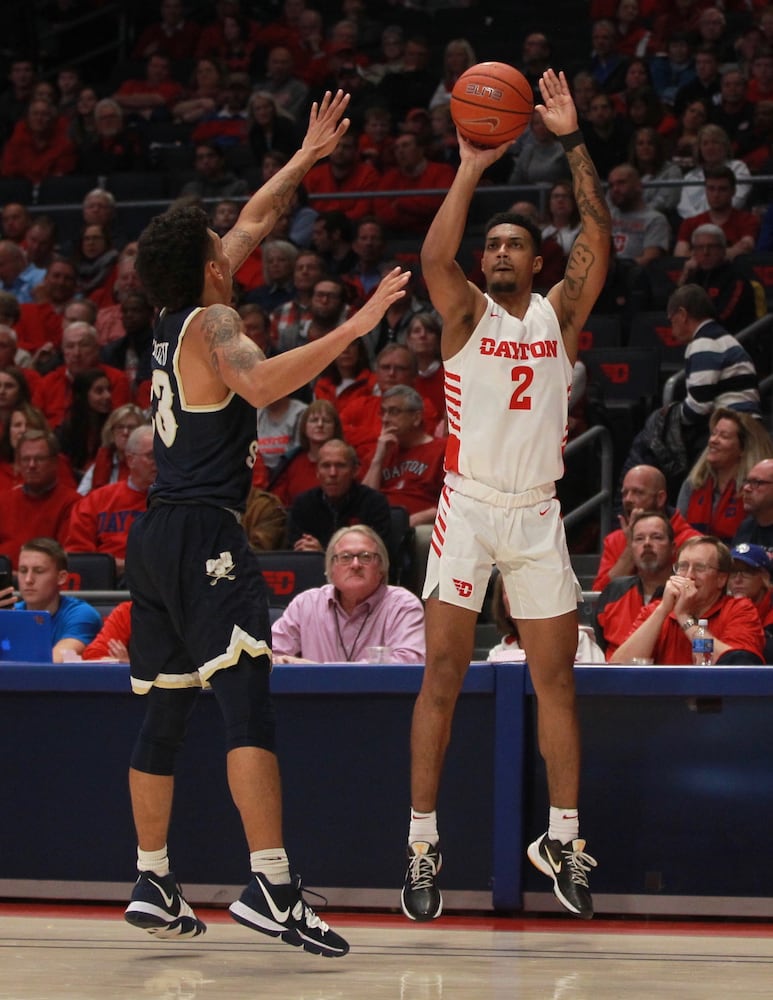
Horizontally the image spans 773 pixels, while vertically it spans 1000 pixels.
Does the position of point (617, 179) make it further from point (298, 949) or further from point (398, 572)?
point (298, 949)

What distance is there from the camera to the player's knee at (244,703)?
4.45m

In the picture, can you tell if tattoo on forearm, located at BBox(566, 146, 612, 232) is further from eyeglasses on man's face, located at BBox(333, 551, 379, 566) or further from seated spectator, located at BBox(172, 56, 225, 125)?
seated spectator, located at BBox(172, 56, 225, 125)

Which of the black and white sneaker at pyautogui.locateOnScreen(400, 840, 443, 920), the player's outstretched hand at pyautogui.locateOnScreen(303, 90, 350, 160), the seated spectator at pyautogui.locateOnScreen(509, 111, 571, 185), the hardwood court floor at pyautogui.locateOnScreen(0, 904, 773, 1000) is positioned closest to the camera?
the hardwood court floor at pyautogui.locateOnScreen(0, 904, 773, 1000)

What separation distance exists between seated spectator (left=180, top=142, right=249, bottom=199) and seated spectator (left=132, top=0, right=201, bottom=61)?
348 centimetres

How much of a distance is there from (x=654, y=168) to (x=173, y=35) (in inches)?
260

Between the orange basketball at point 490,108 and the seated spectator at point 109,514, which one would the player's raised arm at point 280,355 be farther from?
the seated spectator at point 109,514

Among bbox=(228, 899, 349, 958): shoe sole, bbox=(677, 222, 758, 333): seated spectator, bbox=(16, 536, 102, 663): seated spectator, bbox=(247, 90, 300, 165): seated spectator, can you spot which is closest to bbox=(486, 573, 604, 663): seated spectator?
bbox=(228, 899, 349, 958): shoe sole

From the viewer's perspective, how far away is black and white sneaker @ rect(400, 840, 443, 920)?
487cm

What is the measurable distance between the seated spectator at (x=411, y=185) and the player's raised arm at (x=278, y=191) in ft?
21.4

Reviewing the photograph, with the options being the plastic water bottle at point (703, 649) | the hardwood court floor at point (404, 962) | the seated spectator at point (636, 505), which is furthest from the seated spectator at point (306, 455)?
the hardwood court floor at point (404, 962)

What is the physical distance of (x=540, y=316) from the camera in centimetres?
515

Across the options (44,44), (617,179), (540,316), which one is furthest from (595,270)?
(44,44)

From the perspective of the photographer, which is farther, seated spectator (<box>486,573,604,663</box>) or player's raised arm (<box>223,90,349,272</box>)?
seated spectator (<box>486,573,604,663</box>)

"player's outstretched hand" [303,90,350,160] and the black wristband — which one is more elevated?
"player's outstretched hand" [303,90,350,160]
